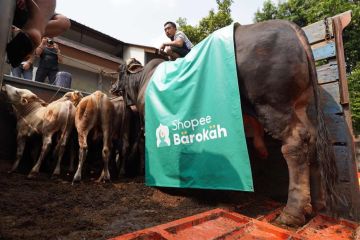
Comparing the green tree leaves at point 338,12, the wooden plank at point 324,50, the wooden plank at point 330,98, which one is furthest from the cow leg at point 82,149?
the green tree leaves at point 338,12

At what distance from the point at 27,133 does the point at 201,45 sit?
3.41 meters

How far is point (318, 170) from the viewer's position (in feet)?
10.7

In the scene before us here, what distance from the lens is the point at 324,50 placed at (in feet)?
12.0

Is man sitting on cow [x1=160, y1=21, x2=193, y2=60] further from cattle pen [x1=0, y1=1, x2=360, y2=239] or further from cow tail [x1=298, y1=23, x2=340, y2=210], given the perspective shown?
cow tail [x1=298, y1=23, x2=340, y2=210]

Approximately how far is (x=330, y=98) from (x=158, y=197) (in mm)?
2769

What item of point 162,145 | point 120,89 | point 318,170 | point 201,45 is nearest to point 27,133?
point 120,89

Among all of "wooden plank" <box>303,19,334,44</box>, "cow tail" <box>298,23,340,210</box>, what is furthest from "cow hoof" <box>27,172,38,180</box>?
"wooden plank" <box>303,19,334,44</box>

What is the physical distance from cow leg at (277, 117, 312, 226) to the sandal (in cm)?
271

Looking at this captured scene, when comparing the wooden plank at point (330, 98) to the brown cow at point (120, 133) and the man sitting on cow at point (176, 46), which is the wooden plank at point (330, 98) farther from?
the brown cow at point (120, 133)

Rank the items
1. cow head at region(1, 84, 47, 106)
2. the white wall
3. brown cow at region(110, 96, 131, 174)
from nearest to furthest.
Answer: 1. cow head at region(1, 84, 47, 106)
2. brown cow at region(110, 96, 131, 174)
3. the white wall

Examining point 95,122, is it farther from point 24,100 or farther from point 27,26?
point 27,26

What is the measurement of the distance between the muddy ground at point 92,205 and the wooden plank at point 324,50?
2198 millimetres

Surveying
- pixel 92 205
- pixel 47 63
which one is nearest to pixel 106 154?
pixel 92 205

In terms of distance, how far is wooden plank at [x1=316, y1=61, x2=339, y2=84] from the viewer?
11.7ft
